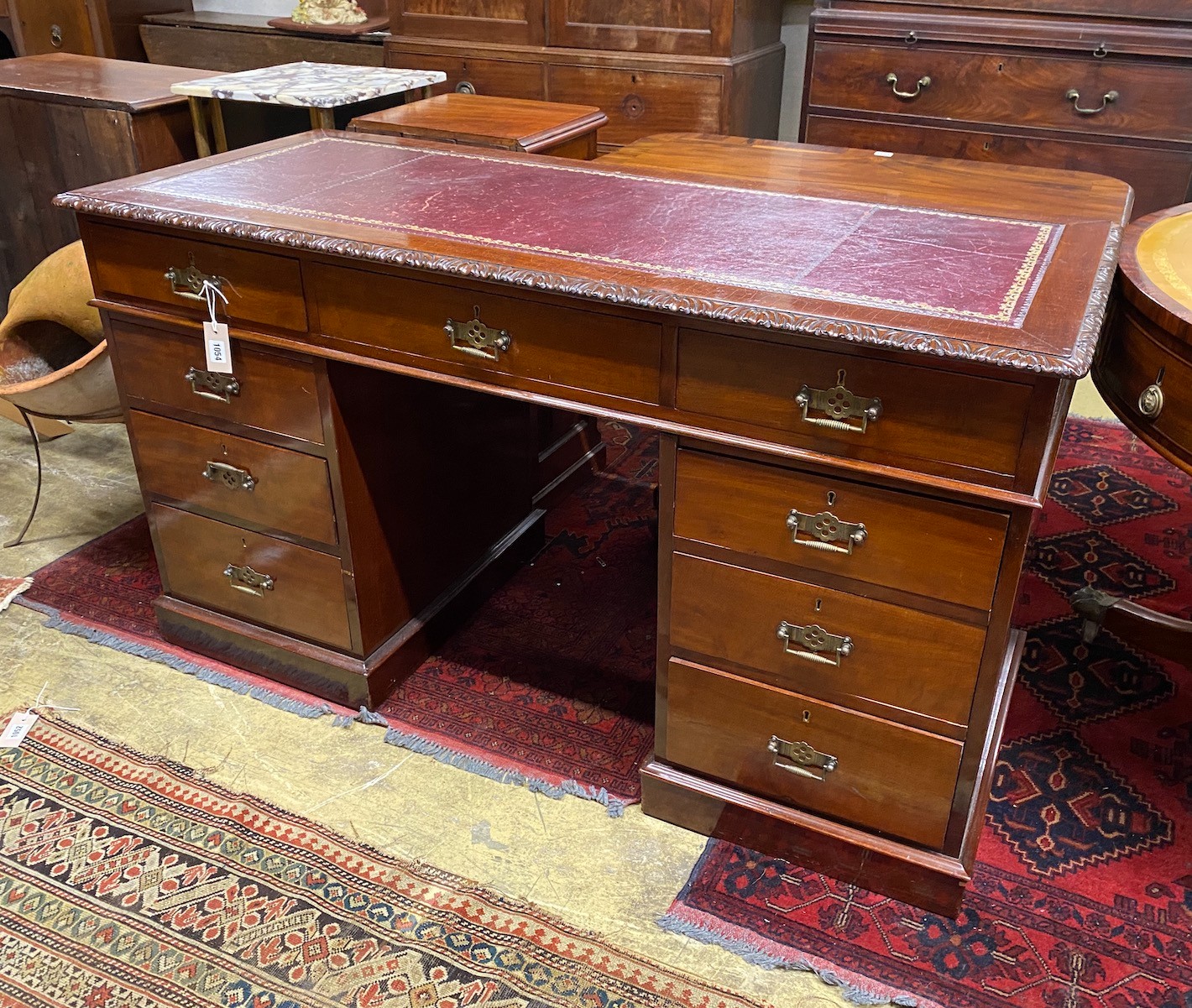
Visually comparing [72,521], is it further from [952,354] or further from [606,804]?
[952,354]

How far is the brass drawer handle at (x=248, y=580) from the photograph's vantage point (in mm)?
2119

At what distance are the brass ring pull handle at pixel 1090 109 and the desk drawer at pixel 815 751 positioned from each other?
1986 millimetres

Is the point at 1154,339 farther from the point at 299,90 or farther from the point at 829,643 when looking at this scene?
the point at 299,90

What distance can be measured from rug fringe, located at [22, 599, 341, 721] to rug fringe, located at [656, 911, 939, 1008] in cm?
86

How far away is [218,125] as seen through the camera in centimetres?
291

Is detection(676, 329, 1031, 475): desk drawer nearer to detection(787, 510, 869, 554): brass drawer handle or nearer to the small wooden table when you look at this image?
detection(787, 510, 869, 554): brass drawer handle

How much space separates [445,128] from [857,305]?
4.49 ft

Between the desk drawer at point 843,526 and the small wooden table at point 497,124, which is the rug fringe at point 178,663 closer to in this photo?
the desk drawer at point 843,526

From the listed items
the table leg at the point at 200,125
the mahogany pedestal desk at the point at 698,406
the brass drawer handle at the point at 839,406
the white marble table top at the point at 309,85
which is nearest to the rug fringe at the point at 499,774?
the mahogany pedestal desk at the point at 698,406

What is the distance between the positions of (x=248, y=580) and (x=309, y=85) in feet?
4.61

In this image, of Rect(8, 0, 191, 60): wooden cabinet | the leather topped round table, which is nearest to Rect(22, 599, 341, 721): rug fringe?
the leather topped round table

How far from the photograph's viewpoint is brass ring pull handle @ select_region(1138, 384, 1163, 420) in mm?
1389

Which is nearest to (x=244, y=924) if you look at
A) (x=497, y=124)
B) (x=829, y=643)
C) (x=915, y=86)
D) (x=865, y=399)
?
(x=829, y=643)

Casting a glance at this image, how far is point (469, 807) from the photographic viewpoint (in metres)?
1.91
